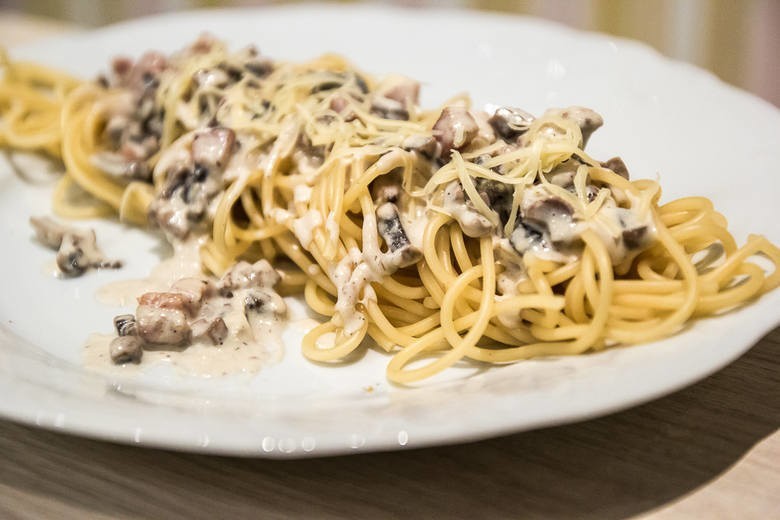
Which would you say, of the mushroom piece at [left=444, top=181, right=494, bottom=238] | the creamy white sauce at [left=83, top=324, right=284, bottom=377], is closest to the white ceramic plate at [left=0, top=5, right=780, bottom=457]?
the creamy white sauce at [left=83, top=324, right=284, bottom=377]

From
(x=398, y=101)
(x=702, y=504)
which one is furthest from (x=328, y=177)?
(x=702, y=504)

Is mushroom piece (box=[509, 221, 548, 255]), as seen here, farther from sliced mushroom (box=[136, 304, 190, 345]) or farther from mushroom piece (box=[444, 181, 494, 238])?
sliced mushroom (box=[136, 304, 190, 345])

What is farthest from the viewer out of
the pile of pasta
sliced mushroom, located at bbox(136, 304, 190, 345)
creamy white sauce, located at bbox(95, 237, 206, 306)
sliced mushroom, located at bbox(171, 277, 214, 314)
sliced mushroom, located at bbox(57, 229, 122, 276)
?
sliced mushroom, located at bbox(57, 229, 122, 276)

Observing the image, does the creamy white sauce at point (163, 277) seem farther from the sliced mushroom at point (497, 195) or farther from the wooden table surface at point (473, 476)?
the sliced mushroom at point (497, 195)

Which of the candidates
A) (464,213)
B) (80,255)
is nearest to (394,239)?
(464,213)

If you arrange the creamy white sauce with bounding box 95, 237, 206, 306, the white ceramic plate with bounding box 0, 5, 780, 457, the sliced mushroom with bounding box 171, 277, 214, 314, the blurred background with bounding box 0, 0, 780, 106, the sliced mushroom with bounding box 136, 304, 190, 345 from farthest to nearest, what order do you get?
1. the blurred background with bounding box 0, 0, 780, 106
2. the creamy white sauce with bounding box 95, 237, 206, 306
3. the sliced mushroom with bounding box 171, 277, 214, 314
4. the sliced mushroom with bounding box 136, 304, 190, 345
5. the white ceramic plate with bounding box 0, 5, 780, 457

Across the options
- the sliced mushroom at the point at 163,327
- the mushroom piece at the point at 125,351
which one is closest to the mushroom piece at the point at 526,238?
the sliced mushroom at the point at 163,327
